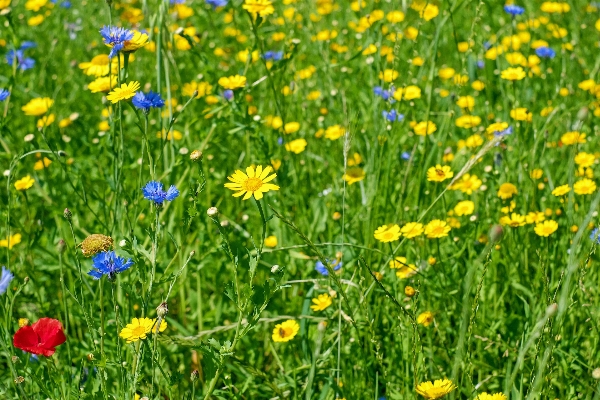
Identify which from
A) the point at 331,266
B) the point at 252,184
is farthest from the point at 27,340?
the point at 331,266

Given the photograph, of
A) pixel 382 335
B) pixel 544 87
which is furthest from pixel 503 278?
pixel 544 87

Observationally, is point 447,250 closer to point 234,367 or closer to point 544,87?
point 234,367

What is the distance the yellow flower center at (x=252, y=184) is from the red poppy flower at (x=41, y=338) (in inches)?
19.8

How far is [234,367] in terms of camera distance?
2008mm

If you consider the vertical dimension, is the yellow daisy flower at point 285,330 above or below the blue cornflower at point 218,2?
below

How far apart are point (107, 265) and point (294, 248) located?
32.3 inches

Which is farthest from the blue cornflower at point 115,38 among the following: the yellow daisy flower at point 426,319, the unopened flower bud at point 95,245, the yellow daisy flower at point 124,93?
the yellow daisy flower at point 426,319

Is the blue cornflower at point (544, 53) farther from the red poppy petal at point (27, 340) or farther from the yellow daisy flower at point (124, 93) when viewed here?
the red poppy petal at point (27, 340)

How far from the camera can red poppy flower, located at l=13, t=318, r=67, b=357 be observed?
151 centimetres

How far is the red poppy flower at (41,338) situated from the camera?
151 centimetres

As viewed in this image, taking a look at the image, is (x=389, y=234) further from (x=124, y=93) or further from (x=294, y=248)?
(x=124, y=93)

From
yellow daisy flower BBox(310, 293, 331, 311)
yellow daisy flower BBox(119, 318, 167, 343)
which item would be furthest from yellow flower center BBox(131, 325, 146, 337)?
yellow daisy flower BBox(310, 293, 331, 311)

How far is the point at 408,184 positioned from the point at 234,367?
3.09 feet

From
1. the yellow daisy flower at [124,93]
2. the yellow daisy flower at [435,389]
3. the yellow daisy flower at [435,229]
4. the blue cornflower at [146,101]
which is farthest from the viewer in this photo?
the yellow daisy flower at [435,229]
